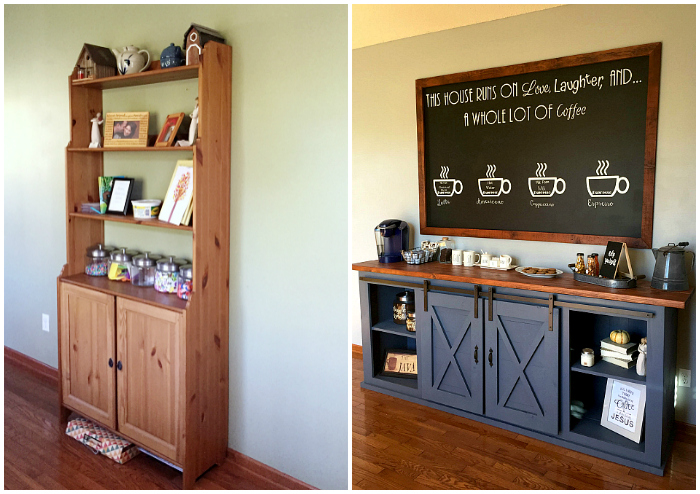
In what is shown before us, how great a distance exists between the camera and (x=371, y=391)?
3.40 m

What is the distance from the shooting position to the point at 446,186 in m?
3.40

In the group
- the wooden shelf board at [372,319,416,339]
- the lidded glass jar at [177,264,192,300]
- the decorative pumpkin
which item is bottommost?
the wooden shelf board at [372,319,416,339]

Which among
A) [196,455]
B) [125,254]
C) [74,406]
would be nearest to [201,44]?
[125,254]

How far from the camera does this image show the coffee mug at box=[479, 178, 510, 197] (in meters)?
3.16

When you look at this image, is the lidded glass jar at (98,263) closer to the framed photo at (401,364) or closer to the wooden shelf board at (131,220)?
the wooden shelf board at (131,220)

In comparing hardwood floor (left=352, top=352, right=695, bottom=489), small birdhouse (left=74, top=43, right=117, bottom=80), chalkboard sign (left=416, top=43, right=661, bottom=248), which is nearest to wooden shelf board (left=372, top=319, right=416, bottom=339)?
hardwood floor (left=352, top=352, right=695, bottom=489)

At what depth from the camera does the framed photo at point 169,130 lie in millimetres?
2316

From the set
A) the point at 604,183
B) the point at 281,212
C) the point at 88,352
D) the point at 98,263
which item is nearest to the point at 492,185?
the point at 604,183

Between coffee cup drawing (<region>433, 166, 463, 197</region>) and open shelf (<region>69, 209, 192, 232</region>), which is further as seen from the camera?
coffee cup drawing (<region>433, 166, 463, 197</region>)

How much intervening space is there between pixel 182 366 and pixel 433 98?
2.27 metres

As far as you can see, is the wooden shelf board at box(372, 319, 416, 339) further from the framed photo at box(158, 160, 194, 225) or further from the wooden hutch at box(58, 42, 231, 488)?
the framed photo at box(158, 160, 194, 225)

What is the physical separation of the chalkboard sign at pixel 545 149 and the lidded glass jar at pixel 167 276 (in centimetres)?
175

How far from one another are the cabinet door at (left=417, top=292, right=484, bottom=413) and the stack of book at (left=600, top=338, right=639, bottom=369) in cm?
60

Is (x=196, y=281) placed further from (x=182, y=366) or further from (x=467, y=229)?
(x=467, y=229)
